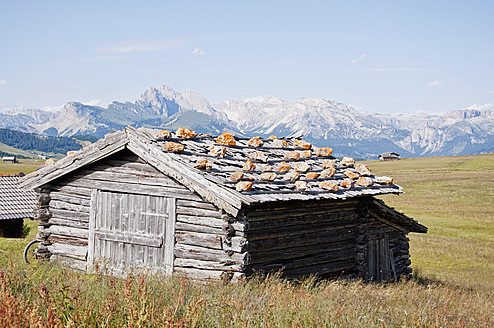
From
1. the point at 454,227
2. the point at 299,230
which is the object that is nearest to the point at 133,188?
the point at 299,230

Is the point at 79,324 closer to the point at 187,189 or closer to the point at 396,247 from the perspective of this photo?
the point at 187,189

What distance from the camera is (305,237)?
11.6 metres

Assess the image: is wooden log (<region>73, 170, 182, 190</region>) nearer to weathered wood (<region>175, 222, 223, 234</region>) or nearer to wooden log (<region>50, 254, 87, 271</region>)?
weathered wood (<region>175, 222, 223, 234</region>)

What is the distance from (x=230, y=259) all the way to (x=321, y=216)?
296cm

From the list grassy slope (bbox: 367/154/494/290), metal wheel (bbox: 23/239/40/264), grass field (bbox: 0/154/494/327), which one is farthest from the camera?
grassy slope (bbox: 367/154/494/290)

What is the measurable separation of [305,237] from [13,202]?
20627 mm

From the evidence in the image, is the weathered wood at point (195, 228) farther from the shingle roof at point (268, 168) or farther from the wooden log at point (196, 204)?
the shingle roof at point (268, 168)

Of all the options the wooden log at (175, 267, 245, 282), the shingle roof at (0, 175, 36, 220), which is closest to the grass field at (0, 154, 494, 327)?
the wooden log at (175, 267, 245, 282)

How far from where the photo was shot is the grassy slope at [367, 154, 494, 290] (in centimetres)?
2016

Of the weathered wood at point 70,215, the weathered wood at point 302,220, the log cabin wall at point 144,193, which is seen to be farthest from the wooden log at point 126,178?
the weathered wood at point 302,220

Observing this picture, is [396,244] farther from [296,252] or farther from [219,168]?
[219,168]

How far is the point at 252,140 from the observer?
13.4 meters

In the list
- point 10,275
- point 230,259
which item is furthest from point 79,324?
point 230,259

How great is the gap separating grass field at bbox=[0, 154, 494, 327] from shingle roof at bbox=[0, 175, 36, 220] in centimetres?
502
